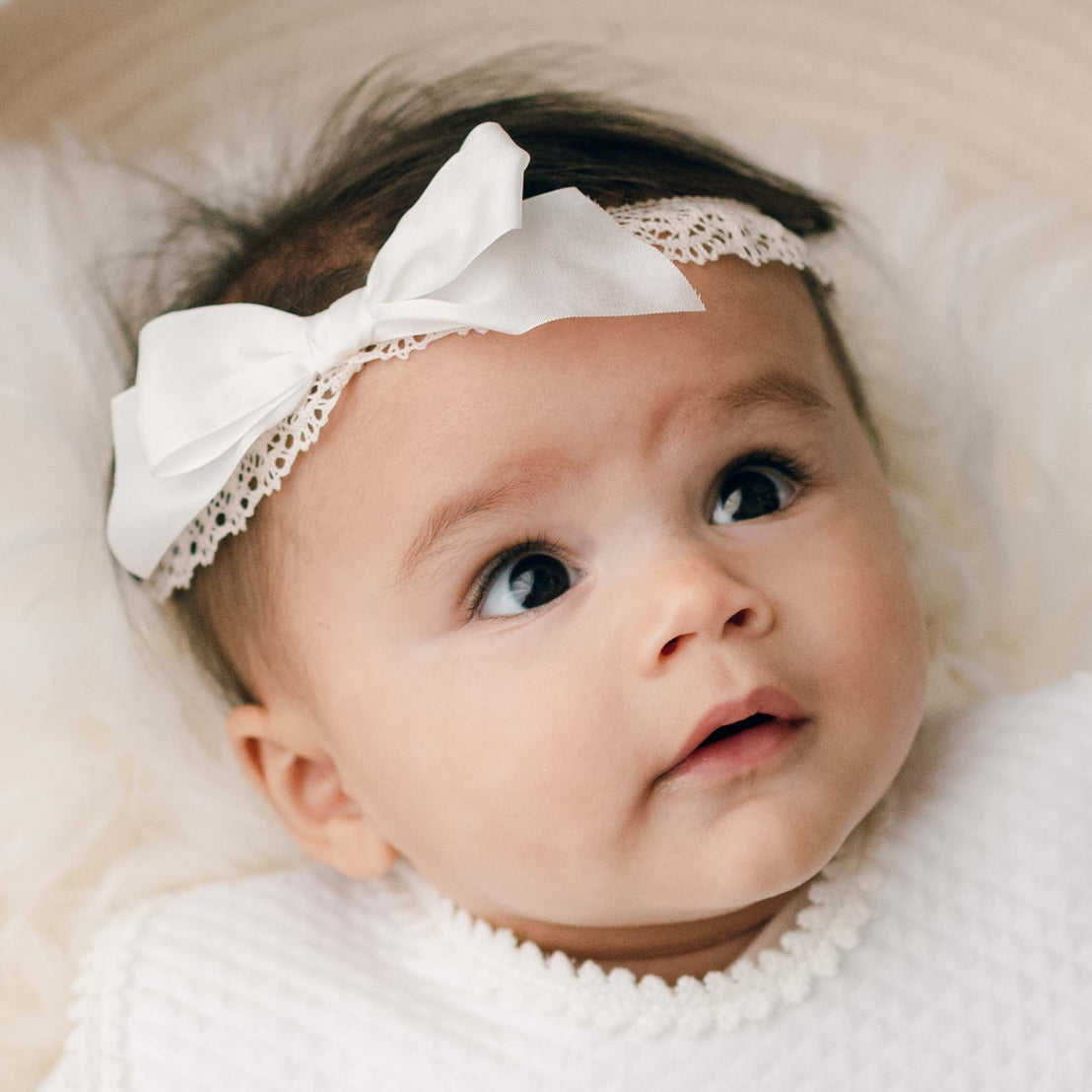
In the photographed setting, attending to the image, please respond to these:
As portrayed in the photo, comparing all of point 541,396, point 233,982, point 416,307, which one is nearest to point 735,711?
point 541,396

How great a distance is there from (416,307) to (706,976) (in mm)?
650

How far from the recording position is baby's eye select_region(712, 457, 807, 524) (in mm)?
1126

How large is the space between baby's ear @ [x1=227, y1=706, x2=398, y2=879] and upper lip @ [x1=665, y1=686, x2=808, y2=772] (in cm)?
41

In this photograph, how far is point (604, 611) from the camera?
1.03 metres

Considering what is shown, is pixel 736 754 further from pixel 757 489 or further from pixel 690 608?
pixel 757 489

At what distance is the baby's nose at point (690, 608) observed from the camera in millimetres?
972

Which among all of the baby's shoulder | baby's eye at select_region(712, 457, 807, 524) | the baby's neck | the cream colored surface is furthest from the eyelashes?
the cream colored surface

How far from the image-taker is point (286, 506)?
3.76 feet

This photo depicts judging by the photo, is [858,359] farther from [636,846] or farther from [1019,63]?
[636,846]

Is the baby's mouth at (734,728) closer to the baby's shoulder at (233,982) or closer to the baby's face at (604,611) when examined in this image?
the baby's face at (604,611)

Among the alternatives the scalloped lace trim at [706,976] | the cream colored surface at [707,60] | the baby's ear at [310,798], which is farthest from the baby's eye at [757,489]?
the cream colored surface at [707,60]

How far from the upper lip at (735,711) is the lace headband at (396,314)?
31cm

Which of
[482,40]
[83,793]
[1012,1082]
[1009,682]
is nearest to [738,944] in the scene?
[1012,1082]

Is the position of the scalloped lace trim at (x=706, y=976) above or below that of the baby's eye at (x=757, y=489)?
below
